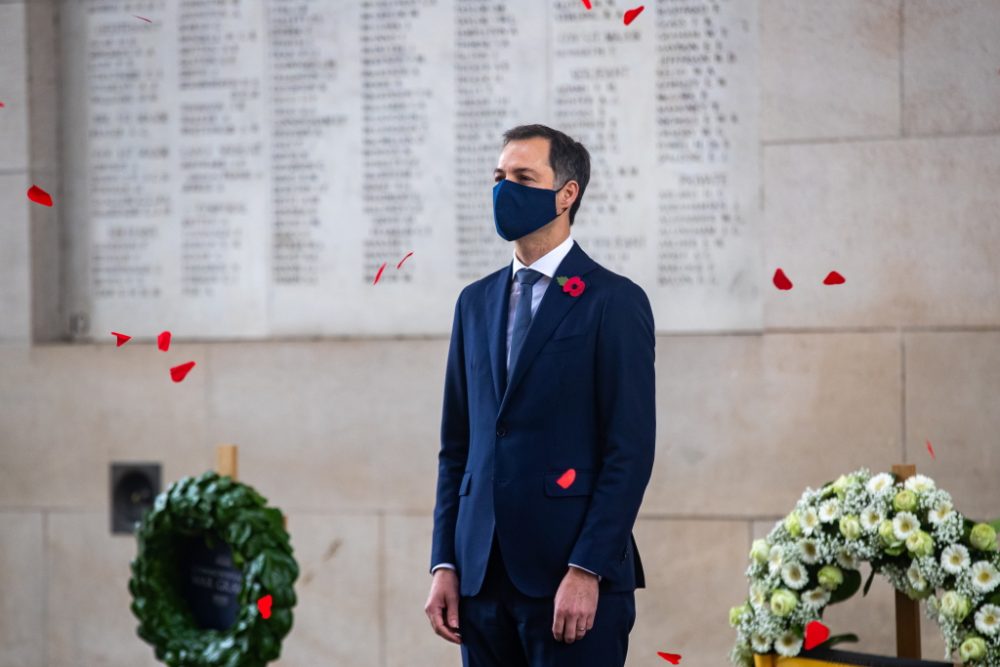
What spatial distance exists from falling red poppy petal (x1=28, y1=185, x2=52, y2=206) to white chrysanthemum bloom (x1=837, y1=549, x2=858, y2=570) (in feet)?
10.00

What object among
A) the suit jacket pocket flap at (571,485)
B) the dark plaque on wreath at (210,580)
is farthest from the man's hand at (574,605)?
the dark plaque on wreath at (210,580)

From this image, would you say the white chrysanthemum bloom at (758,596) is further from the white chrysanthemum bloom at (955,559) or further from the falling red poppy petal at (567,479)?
the falling red poppy petal at (567,479)

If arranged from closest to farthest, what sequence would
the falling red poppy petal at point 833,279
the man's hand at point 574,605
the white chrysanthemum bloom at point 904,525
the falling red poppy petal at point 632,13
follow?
the man's hand at point 574,605, the white chrysanthemum bloom at point 904,525, the falling red poppy petal at point 833,279, the falling red poppy petal at point 632,13

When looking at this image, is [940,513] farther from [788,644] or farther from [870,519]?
[788,644]

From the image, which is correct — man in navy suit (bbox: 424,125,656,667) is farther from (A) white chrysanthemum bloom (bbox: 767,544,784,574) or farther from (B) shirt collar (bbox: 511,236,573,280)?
(A) white chrysanthemum bloom (bbox: 767,544,784,574)

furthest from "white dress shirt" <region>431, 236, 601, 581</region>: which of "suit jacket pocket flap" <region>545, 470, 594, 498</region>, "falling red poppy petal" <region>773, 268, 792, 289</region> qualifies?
"falling red poppy petal" <region>773, 268, 792, 289</region>

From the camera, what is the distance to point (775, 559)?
2725mm

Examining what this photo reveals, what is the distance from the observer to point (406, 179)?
4230mm

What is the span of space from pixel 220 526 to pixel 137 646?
129 centimetres

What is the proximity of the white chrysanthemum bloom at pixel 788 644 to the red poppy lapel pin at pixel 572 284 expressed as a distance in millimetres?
930

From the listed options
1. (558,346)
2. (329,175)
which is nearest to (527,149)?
(558,346)

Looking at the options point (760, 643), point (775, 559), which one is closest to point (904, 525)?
point (775, 559)

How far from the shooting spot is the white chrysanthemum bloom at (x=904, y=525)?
2580mm

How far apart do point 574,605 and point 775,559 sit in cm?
76
